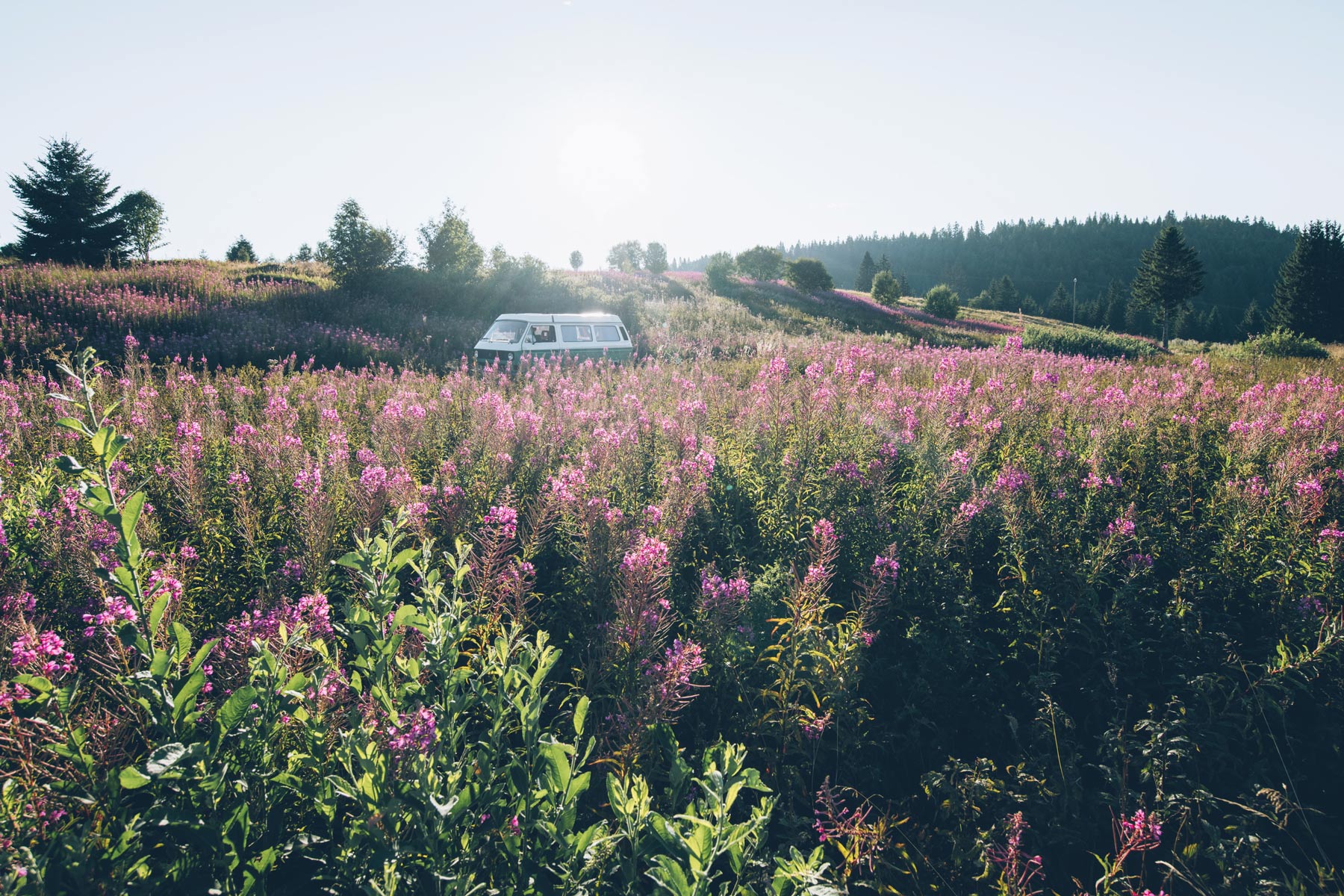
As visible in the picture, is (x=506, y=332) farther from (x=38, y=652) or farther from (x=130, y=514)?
(x=130, y=514)

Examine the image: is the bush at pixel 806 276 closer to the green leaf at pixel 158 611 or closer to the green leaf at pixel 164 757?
the green leaf at pixel 158 611

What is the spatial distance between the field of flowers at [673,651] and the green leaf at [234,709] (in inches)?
0.4

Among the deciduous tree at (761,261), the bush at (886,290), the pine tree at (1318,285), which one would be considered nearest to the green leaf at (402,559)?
the bush at (886,290)

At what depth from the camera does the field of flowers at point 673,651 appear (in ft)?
5.03

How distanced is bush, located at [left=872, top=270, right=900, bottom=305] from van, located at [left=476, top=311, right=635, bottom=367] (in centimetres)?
3877

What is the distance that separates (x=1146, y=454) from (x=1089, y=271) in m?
158

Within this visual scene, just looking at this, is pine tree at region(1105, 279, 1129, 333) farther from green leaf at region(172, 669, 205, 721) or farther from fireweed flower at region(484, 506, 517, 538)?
green leaf at region(172, 669, 205, 721)

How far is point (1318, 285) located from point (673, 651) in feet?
224

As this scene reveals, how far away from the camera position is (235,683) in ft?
6.70

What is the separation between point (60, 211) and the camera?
2784cm

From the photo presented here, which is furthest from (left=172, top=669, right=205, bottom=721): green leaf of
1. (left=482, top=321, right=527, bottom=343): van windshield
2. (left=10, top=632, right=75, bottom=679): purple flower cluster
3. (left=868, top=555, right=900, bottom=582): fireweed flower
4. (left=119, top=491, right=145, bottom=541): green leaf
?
(left=482, top=321, right=527, bottom=343): van windshield

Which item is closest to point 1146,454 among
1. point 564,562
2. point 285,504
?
point 564,562

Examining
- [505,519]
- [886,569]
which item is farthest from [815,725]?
[505,519]

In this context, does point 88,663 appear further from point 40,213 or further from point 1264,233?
point 1264,233
